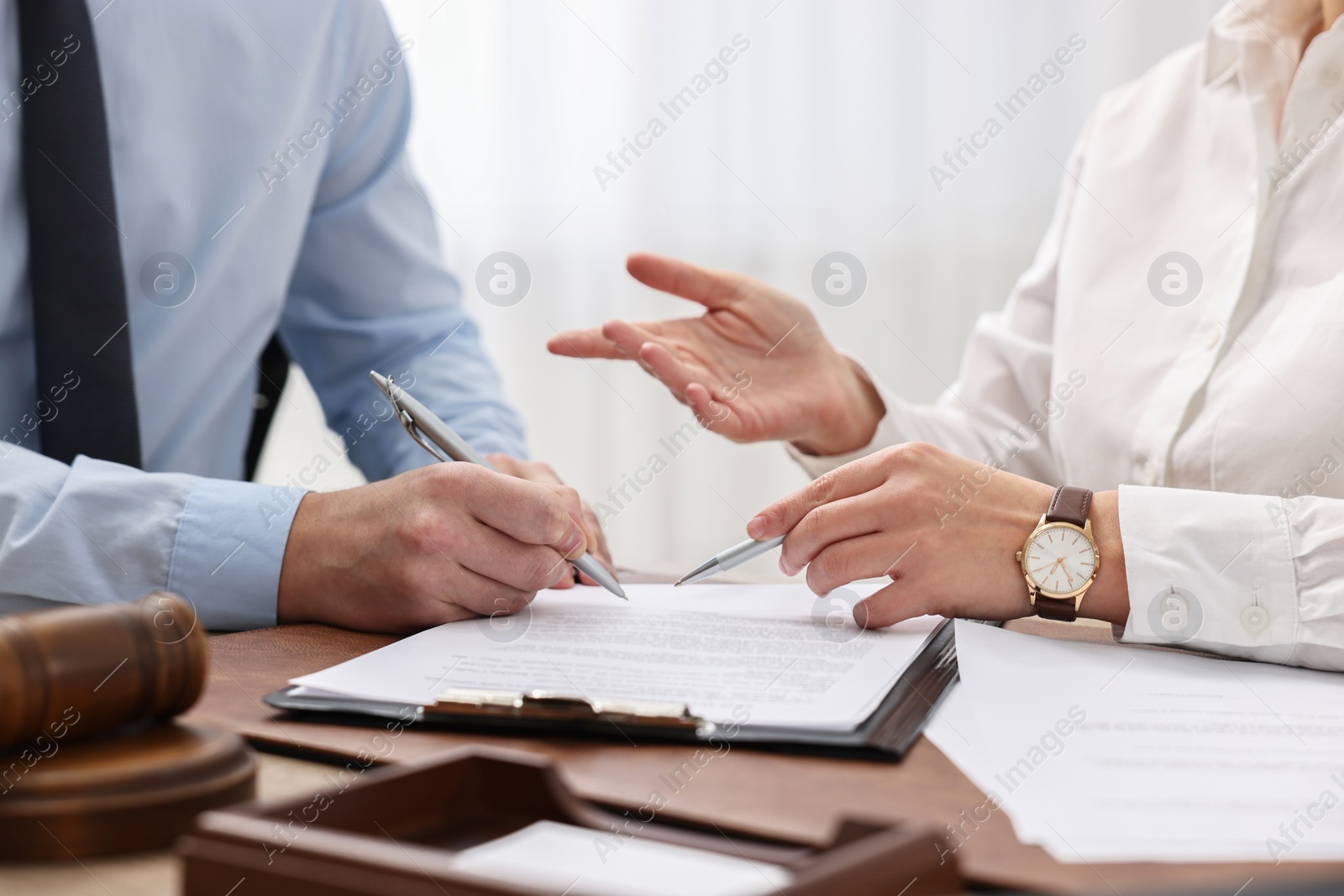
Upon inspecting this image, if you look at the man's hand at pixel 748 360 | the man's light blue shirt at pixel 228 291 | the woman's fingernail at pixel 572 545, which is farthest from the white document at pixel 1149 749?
the man's light blue shirt at pixel 228 291

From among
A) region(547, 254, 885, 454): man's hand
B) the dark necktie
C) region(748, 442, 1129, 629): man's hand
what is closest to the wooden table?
region(748, 442, 1129, 629): man's hand

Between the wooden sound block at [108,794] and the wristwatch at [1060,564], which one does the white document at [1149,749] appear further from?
the wooden sound block at [108,794]

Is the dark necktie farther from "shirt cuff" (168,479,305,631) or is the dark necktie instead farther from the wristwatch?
the wristwatch

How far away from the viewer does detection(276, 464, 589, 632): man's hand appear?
2.79 feet

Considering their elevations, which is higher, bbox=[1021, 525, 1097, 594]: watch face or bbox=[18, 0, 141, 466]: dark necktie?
bbox=[18, 0, 141, 466]: dark necktie

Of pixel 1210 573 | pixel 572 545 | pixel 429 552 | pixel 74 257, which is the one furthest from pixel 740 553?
pixel 74 257

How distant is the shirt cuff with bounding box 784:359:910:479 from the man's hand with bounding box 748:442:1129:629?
0.44m

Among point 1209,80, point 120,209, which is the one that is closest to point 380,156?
point 120,209

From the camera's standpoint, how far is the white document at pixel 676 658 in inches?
25.5

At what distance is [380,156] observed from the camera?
5.15 feet

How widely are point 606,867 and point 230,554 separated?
58 centimetres

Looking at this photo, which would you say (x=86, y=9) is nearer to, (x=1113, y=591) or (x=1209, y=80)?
(x=1113, y=591)

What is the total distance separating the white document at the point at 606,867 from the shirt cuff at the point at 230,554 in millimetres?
518

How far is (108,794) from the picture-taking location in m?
0.46
